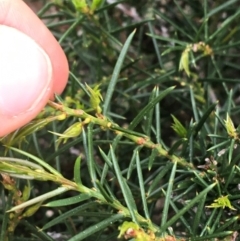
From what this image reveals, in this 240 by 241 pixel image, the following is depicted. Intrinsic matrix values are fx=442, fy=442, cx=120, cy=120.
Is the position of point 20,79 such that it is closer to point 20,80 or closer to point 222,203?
point 20,80

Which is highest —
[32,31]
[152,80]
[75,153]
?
[32,31]

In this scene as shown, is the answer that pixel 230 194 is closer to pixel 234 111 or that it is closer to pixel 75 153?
pixel 234 111

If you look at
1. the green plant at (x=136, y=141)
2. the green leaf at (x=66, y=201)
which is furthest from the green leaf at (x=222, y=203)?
the green leaf at (x=66, y=201)

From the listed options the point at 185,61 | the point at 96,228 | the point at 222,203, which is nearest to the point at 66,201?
the point at 96,228

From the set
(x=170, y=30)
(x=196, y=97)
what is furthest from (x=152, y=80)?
(x=170, y=30)

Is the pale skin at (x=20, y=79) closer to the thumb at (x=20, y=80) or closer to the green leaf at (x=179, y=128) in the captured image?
the thumb at (x=20, y=80)

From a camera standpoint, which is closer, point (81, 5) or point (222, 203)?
point (222, 203)

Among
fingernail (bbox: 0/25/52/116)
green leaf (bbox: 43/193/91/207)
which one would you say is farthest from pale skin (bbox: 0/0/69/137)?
green leaf (bbox: 43/193/91/207)

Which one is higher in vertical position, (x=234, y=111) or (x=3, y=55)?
(x=3, y=55)
